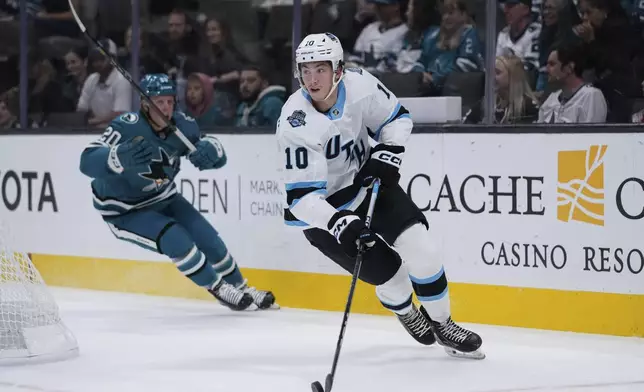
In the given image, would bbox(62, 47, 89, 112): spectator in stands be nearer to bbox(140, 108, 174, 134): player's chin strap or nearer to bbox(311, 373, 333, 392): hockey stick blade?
bbox(140, 108, 174, 134): player's chin strap

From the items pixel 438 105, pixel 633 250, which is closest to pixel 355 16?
pixel 438 105

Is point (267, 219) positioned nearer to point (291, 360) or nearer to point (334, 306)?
point (334, 306)

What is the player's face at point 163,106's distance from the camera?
19.3ft

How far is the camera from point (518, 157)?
534 centimetres

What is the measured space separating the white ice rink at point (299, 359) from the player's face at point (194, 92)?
4.33ft

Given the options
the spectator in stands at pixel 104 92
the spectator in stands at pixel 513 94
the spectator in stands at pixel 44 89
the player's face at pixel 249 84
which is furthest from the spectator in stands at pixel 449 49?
the spectator in stands at pixel 44 89

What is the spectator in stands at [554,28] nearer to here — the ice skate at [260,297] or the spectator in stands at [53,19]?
the ice skate at [260,297]

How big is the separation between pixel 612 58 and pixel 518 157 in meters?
0.59

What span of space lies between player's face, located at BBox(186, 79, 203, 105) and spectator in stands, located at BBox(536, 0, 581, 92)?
2076 millimetres

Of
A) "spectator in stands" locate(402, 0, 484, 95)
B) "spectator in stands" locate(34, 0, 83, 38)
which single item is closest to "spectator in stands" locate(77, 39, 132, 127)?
"spectator in stands" locate(34, 0, 83, 38)

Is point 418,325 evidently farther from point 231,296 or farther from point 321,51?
point 231,296

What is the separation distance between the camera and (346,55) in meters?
6.12

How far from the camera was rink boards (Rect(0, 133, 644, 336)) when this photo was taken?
16.6 ft

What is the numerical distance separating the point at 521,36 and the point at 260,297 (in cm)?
184
